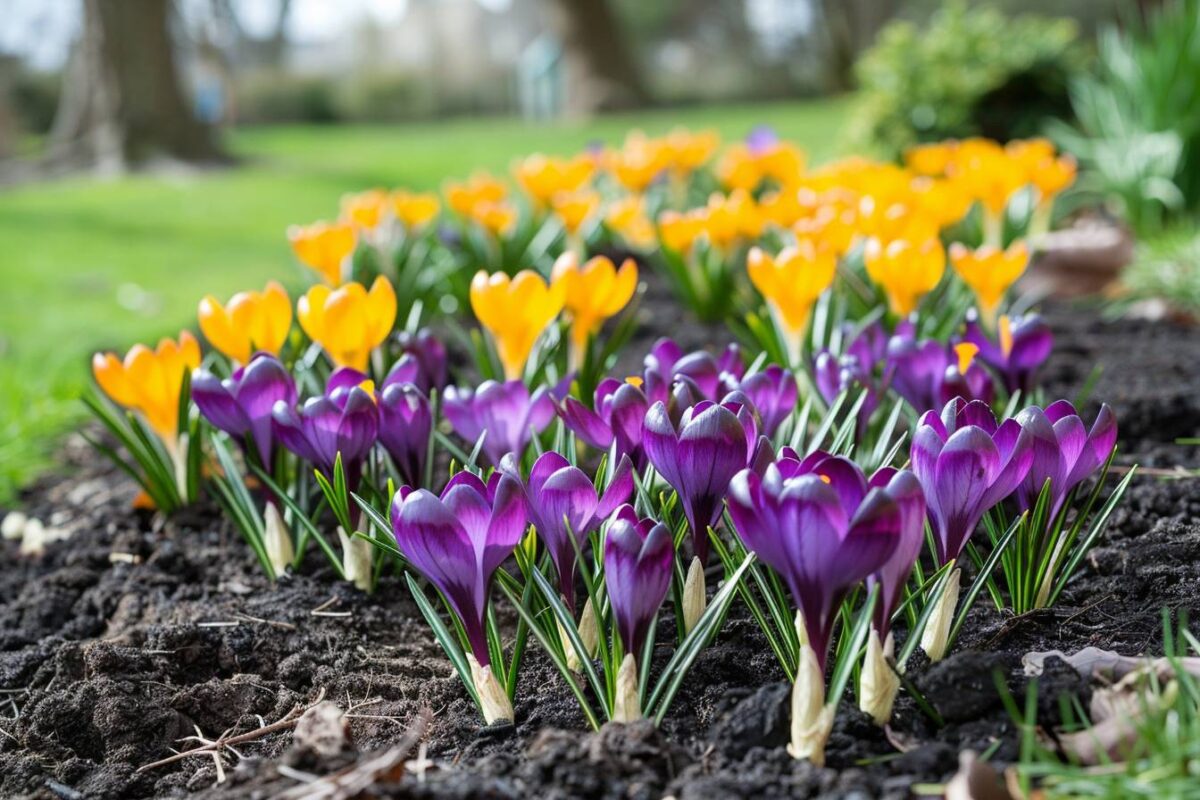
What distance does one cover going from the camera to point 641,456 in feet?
5.69

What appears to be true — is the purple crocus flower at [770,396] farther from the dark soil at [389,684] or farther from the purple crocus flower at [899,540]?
the purple crocus flower at [899,540]

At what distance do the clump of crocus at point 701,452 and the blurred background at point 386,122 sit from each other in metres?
2.33

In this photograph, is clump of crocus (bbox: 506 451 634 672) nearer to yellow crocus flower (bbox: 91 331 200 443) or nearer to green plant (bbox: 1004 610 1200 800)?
green plant (bbox: 1004 610 1200 800)

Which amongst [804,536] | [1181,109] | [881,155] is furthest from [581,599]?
[881,155]

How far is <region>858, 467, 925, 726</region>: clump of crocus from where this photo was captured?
4.12ft

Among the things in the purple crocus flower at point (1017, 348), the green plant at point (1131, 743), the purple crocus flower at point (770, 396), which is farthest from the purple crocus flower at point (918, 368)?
the green plant at point (1131, 743)

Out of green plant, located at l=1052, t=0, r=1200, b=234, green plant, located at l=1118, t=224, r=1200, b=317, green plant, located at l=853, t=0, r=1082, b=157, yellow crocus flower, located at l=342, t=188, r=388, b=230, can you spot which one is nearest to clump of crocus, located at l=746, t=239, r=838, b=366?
yellow crocus flower, located at l=342, t=188, r=388, b=230

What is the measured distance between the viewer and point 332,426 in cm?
179

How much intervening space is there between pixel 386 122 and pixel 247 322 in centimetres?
2252

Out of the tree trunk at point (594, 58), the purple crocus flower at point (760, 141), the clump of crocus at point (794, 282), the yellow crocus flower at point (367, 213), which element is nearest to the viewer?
the clump of crocus at point (794, 282)

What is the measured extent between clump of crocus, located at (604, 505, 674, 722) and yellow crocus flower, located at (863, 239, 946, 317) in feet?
4.74

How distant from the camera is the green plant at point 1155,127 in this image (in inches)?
205

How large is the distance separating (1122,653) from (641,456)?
71 centimetres

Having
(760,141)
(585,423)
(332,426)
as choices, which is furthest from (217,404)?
(760,141)
